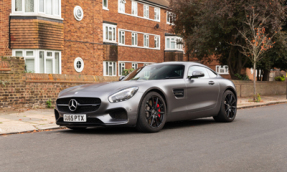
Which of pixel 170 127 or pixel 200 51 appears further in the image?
pixel 200 51

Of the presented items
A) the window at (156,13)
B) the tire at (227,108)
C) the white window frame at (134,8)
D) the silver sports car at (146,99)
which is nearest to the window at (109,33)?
the white window frame at (134,8)

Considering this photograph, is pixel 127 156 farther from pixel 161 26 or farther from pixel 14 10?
pixel 161 26

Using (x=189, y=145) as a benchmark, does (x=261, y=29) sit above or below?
above

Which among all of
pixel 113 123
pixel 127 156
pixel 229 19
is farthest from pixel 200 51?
pixel 127 156

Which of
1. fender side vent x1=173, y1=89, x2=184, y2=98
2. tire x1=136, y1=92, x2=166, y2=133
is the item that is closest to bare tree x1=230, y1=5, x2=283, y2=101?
fender side vent x1=173, y1=89, x2=184, y2=98

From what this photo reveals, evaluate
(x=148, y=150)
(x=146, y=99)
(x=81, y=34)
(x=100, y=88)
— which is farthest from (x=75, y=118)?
(x=81, y=34)

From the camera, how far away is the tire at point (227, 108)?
9773 millimetres

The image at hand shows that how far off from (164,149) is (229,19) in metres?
20.7

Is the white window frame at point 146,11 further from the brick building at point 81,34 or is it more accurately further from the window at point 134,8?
the window at point 134,8

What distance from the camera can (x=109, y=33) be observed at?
32.1m

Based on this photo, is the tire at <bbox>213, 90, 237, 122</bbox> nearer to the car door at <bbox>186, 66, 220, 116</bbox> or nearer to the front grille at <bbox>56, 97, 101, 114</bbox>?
the car door at <bbox>186, 66, 220, 116</bbox>

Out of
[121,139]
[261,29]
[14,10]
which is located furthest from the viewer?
[261,29]

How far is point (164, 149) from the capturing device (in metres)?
5.98

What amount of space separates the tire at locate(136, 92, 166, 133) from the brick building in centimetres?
1609
